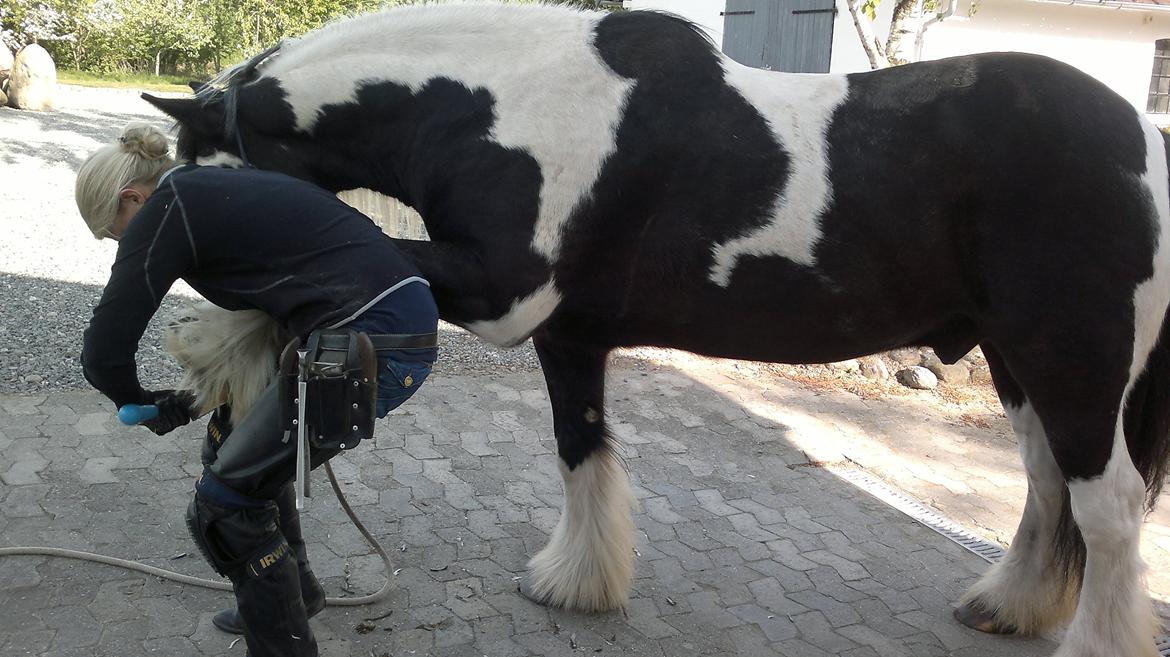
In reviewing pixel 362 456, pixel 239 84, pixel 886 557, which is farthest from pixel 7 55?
pixel 886 557

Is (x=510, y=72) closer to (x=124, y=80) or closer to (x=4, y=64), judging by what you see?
(x=4, y=64)

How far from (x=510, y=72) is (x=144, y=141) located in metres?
0.89

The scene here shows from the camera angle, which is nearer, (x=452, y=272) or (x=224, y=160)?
(x=452, y=272)

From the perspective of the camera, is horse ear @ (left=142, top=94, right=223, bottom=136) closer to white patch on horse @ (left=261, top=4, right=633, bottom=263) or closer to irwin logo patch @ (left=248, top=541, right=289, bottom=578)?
white patch on horse @ (left=261, top=4, right=633, bottom=263)

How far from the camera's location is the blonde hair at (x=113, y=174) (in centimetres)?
203

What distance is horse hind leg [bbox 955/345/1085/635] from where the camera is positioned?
2.78 m

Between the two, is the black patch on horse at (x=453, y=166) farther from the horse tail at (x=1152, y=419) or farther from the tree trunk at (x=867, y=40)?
the tree trunk at (x=867, y=40)

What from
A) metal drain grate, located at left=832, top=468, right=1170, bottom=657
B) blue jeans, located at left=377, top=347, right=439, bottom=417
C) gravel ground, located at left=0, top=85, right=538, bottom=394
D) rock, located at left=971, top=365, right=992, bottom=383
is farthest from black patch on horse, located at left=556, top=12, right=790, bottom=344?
rock, located at left=971, top=365, right=992, bottom=383

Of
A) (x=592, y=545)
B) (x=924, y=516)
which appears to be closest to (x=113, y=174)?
(x=592, y=545)

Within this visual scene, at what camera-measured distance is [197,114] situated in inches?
87.4

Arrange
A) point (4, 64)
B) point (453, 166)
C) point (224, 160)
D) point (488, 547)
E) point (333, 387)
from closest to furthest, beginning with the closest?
point (333, 387)
point (453, 166)
point (224, 160)
point (488, 547)
point (4, 64)

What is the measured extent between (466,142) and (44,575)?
1997 mm

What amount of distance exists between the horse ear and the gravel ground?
2645 mm

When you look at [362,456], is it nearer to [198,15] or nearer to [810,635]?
[810,635]
